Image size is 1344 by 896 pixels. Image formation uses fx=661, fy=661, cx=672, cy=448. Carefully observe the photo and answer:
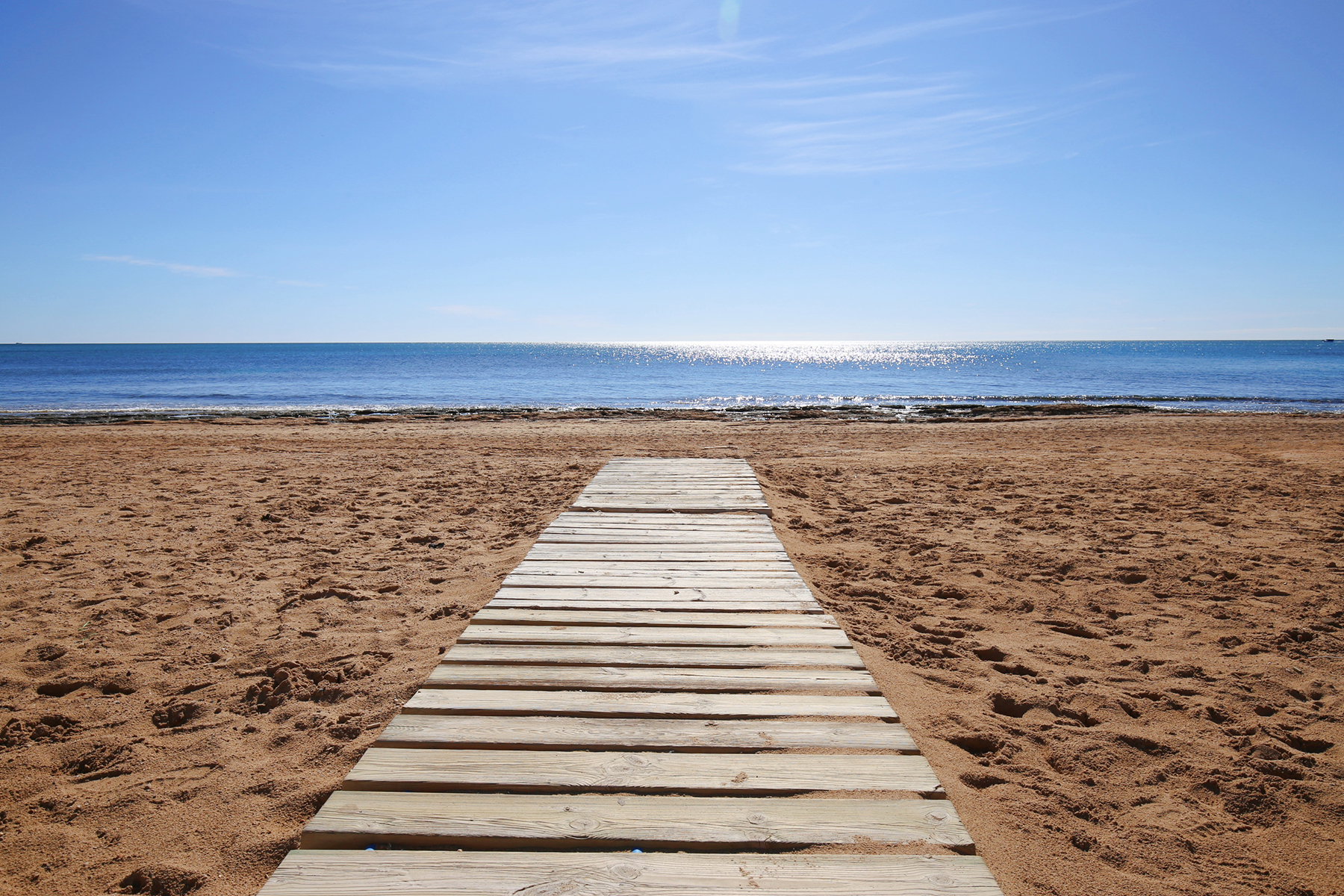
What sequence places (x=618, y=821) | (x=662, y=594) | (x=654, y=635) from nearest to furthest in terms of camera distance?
(x=618, y=821) < (x=654, y=635) < (x=662, y=594)

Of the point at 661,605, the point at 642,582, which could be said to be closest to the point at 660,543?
the point at 642,582

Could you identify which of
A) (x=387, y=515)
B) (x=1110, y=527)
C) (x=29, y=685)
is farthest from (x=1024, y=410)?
(x=29, y=685)

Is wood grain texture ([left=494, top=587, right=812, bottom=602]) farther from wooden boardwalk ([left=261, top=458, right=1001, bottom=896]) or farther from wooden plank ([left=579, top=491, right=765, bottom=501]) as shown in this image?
wooden plank ([left=579, top=491, right=765, bottom=501])

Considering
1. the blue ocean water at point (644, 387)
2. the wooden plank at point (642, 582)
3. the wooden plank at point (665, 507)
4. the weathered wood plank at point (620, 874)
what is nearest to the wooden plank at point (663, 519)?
the wooden plank at point (665, 507)

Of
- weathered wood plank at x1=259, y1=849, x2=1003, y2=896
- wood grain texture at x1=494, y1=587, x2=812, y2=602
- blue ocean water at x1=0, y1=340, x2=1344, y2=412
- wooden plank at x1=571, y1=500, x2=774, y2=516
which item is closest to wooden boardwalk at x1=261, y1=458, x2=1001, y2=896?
weathered wood plank at x1=259, y1=849, x2=1003, y2=896

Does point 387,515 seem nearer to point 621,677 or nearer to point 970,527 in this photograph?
point 621,677

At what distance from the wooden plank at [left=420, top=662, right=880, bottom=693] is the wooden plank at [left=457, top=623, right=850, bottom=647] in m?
0.25

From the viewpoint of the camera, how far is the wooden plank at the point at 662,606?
3.43 m

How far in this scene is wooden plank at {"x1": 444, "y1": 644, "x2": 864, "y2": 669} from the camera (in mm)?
2799

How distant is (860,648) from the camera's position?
147 inches

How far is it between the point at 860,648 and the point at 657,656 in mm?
1435

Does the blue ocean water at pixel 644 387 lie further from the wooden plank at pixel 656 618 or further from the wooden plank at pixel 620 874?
the wooden plank at pixel 620 874

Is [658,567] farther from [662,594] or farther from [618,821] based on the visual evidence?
[618,821]

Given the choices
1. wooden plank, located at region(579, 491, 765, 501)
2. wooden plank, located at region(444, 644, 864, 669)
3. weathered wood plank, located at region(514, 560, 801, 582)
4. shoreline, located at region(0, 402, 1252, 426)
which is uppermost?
shoreline, located at region(0, 402, 1252, 426)
